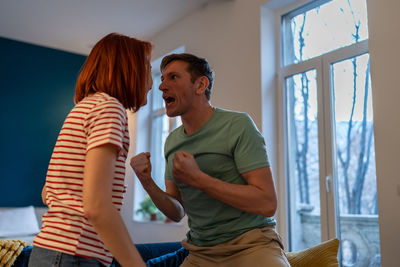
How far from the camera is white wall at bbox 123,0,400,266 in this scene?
239 cm

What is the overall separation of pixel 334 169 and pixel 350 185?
17 cm

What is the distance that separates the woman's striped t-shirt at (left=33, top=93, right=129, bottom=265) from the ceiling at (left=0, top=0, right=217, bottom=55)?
3661 millimetres

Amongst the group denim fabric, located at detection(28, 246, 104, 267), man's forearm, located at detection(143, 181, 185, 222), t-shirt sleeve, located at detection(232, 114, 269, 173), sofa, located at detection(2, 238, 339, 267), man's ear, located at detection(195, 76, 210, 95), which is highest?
man's ear, located at detection(195, 76, 210, 95)

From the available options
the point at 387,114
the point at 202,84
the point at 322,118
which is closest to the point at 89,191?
the point at 202,84

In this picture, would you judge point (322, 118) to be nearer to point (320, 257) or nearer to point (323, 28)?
point (323, 28)

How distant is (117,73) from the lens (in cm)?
104

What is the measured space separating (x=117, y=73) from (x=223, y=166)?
1.85ft

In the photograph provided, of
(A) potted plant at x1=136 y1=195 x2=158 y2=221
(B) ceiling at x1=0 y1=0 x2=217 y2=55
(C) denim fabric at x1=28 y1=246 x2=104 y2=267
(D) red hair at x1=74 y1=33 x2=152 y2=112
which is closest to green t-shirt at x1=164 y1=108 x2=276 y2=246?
(D) red hair at x1=74 y1=33 x2=152 y2=112

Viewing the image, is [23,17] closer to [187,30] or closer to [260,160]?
[187,30]

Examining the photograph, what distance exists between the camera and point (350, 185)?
2.88 meters

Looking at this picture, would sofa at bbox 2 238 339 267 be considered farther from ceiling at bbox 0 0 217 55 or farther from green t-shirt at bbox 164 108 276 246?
ceiling at bbox 0 0 217 55

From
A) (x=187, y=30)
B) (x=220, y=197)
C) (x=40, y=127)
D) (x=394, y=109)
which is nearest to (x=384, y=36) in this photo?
(x=394, y=109)

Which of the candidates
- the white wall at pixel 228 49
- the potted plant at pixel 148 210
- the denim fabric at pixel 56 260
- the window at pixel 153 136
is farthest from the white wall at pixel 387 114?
the potted plant at pixel 148 210

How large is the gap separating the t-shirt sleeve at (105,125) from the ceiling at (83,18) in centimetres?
365
